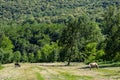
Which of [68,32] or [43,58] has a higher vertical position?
[68,32]

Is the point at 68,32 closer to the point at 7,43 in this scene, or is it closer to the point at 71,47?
the point at 71,47

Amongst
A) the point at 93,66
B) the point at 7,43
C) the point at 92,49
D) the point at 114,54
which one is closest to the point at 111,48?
the point at 114,54

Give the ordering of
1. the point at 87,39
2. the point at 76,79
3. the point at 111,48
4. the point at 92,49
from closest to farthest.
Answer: the point at 76,79 < the point at 111,48 < the point at 92,49 < the point at 87,39

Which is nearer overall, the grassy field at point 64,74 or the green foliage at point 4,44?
the grassy field at point 64,74

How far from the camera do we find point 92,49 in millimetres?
142250

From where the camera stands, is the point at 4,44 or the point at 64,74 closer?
the point at 64,74

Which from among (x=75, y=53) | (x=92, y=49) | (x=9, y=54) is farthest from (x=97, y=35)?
(x=75, y=53)

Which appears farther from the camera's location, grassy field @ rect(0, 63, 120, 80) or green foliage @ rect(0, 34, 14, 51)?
green foliage @ rect(0, 34, 14, 51)

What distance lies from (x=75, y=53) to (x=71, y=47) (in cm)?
247

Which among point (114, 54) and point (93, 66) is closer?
point (93, 66)

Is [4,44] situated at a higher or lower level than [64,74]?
higher

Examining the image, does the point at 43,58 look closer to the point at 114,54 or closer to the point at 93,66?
Result: the point at 114,54

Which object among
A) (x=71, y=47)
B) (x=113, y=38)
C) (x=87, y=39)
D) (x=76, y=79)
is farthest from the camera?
(x=87, y=39)

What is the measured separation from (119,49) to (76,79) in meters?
47.2
